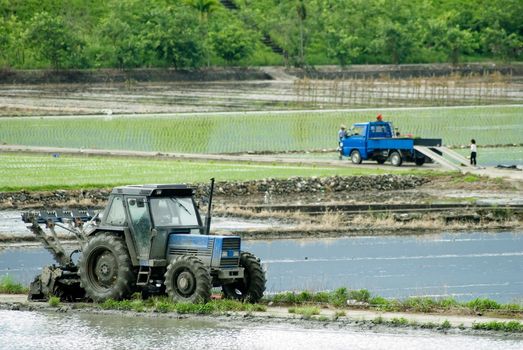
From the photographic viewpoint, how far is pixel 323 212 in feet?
135

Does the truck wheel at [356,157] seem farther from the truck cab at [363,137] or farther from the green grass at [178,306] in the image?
the green grass at [178,306]

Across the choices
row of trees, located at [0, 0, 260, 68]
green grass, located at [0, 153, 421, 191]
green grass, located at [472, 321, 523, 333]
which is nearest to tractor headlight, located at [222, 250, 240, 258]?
green grass, located at [472, 321, 523, 333]

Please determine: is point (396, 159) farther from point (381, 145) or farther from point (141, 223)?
point (141, 223)

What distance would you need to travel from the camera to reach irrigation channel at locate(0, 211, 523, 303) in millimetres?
27859

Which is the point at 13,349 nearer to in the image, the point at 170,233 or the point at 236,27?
the point at 170,233

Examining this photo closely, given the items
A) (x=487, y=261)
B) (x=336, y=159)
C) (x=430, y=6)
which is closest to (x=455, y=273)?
(x=487, y=261)

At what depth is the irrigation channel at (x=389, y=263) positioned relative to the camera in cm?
2786

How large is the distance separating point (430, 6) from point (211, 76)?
3861 centimetres

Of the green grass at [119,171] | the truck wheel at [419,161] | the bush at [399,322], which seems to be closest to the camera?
the bush at [399,322]

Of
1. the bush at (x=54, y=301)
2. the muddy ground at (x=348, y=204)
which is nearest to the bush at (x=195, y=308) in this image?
the bush at (x=54, y=301)

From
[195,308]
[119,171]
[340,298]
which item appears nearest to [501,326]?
[340,298]

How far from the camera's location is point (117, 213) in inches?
912

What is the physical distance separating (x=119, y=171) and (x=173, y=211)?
27585 mm

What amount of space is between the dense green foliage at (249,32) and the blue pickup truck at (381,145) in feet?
176
